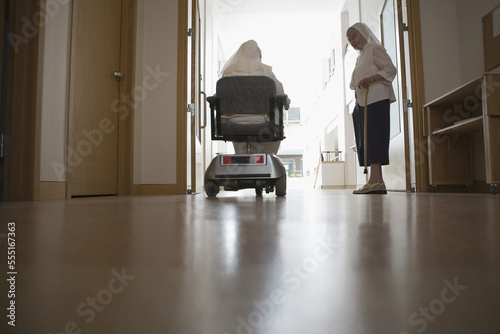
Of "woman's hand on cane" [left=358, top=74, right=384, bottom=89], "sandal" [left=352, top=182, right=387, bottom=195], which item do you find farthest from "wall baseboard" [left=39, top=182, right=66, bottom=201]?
"woman's hand on cane" [left=358, top=74, right=384, bottom=89]

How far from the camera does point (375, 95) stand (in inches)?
104

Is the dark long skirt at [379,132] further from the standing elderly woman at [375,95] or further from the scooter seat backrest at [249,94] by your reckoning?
the scooter seat backrest at [249,94]

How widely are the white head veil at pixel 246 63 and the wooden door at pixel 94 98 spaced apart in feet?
3.42

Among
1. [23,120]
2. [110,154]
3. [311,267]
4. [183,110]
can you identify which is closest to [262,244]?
[311,267]

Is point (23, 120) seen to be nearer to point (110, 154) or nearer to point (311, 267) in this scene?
point (110, 154)

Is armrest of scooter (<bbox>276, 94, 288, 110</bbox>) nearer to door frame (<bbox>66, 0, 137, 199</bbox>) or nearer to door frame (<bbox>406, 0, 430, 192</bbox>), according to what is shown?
door frame (<bbox>66, 0, 137, 199</bbox>)

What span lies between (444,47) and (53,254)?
423 cm

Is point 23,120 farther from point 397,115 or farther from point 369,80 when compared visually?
point 397,115

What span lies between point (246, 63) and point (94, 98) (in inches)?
48.6

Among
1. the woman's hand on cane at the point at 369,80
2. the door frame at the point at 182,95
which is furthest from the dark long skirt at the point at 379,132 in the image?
the door frame at the point at 182,95

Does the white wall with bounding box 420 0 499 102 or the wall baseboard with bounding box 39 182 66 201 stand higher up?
the white wall with bounding box 420 0 499 102

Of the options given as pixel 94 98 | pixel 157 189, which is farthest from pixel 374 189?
pixel 94 98

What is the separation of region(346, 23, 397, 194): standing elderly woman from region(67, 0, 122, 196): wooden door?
2016mm

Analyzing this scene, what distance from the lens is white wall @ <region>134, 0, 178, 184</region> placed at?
336 cm
